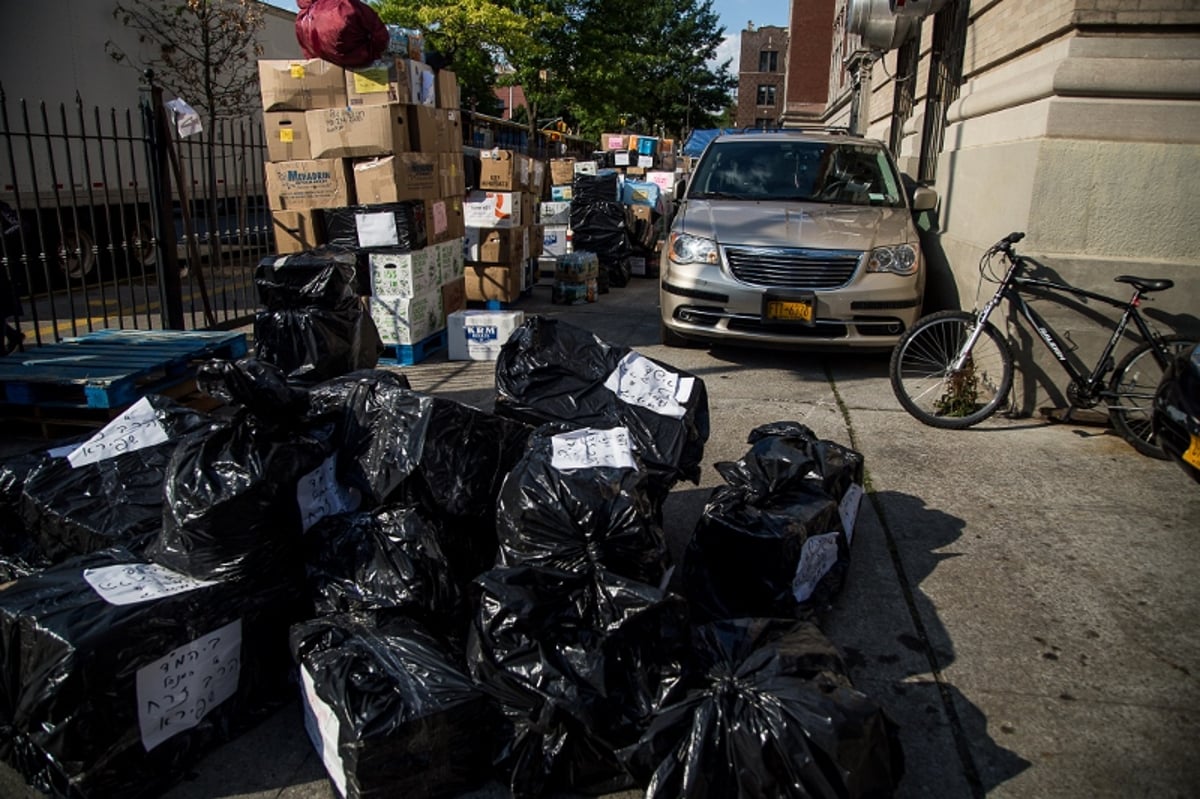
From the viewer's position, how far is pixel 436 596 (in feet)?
8.85

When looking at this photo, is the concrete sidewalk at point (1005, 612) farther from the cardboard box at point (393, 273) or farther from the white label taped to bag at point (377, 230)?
Result: the white label taped to bag at point (377, 230)

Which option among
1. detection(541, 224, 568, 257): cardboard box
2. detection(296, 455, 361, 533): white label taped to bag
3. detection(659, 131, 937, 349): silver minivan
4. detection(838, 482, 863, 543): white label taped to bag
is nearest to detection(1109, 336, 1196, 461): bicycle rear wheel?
detection(659, 131, 937, 349): silver minivan

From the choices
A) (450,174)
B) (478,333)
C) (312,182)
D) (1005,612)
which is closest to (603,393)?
(1005,612)

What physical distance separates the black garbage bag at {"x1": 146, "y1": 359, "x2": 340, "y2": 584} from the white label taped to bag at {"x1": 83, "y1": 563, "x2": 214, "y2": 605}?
0.14ft

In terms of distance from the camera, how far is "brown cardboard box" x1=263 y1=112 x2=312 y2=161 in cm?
665

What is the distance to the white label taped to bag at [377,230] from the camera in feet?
21.8

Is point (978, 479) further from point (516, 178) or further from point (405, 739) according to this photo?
point (516, 178)

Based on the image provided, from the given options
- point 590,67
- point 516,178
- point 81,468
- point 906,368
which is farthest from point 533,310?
point 590,67

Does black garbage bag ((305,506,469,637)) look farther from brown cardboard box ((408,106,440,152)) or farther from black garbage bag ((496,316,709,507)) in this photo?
brown cardboard box ((408,106,440,152))

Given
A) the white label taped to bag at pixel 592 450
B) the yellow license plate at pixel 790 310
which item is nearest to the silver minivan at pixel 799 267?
the yellow license plate at pixel 790 310

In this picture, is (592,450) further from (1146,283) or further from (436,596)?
(1146,283)

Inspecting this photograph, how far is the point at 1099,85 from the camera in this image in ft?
16.5

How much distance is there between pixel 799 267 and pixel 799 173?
164 cm

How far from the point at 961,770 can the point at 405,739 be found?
1599 millimetres
